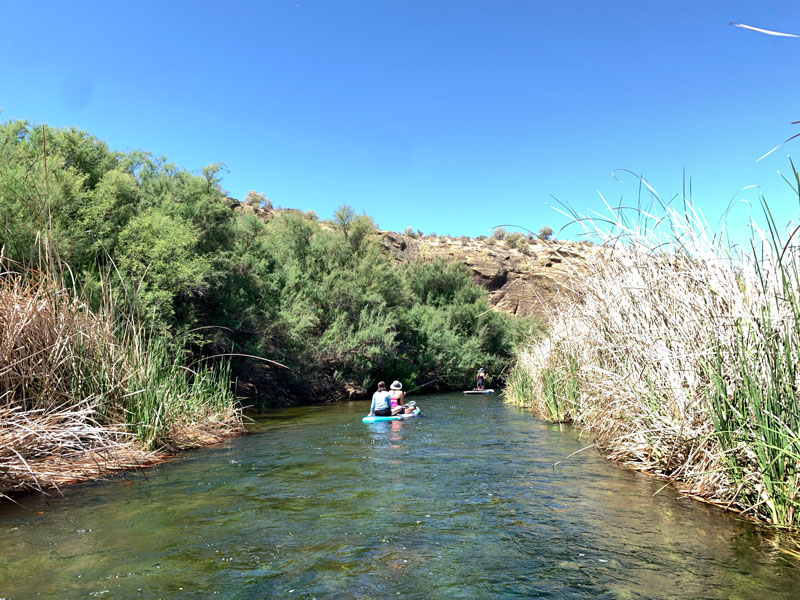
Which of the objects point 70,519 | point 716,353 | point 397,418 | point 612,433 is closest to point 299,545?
point 70,519

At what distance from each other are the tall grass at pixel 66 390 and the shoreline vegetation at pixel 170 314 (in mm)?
25

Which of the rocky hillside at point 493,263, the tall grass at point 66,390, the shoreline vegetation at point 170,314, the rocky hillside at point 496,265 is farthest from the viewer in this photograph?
the rocky hillside at point 496,265

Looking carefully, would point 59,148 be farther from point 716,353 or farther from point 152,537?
point 716,353

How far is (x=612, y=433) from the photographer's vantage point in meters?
8.29

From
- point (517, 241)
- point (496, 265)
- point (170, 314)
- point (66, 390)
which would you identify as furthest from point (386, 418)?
Result: point (517, 241)

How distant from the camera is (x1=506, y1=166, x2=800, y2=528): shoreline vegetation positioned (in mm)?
4442

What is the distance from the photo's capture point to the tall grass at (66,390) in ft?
21.0

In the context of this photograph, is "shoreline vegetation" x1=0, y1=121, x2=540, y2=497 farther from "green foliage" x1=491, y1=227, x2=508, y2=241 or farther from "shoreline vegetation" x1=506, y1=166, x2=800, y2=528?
"green foliage" x1=491, y1=227, x2=508, y2=241

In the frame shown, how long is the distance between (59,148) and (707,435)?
62.8ft

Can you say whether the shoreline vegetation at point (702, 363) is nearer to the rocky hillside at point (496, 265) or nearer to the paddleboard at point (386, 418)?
the paddleboard at point (386, 418)

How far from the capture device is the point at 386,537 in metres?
5.00

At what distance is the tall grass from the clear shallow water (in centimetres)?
47

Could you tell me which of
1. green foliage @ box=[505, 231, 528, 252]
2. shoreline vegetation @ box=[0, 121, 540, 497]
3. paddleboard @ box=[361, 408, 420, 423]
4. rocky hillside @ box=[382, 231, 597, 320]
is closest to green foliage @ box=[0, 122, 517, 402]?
shoreline vegetation @ box=[0, 121, 540, 497]

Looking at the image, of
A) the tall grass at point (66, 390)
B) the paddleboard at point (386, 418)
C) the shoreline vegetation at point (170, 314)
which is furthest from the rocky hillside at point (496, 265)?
the tall grass at point (66, 390)
